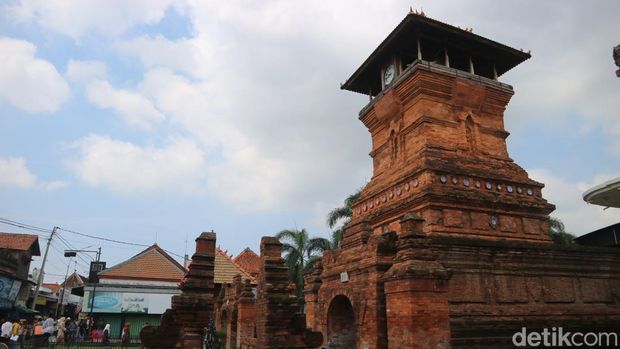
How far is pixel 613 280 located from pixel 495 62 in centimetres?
946

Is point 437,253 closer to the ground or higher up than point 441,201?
closer to the ground

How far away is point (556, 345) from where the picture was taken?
36.7 ft

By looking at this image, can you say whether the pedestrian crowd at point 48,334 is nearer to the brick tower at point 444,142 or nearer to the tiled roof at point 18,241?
the tiled roof at point 18,241

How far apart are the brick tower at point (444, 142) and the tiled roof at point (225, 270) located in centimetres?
1310

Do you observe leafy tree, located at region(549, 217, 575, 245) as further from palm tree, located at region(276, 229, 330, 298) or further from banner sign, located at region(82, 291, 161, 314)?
banner sign, located at region(82, 291, 161, 314)

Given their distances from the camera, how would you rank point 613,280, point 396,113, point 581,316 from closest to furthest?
point 581,316 < point 613,280 < point 396,113

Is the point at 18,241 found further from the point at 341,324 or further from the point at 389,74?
the point at 341,324

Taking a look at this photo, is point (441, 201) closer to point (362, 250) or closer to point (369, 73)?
point (362, 250)

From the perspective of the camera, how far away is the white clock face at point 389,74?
1822cm

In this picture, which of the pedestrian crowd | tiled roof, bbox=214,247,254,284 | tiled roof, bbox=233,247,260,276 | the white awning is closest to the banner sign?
the pedestrian crowd

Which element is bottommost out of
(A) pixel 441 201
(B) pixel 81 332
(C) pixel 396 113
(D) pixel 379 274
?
(B) pixel 81 332

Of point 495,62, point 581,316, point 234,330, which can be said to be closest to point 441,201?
point 581,316

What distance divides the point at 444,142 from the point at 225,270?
58.8ft

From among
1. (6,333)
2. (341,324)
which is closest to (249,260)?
(6,333)
